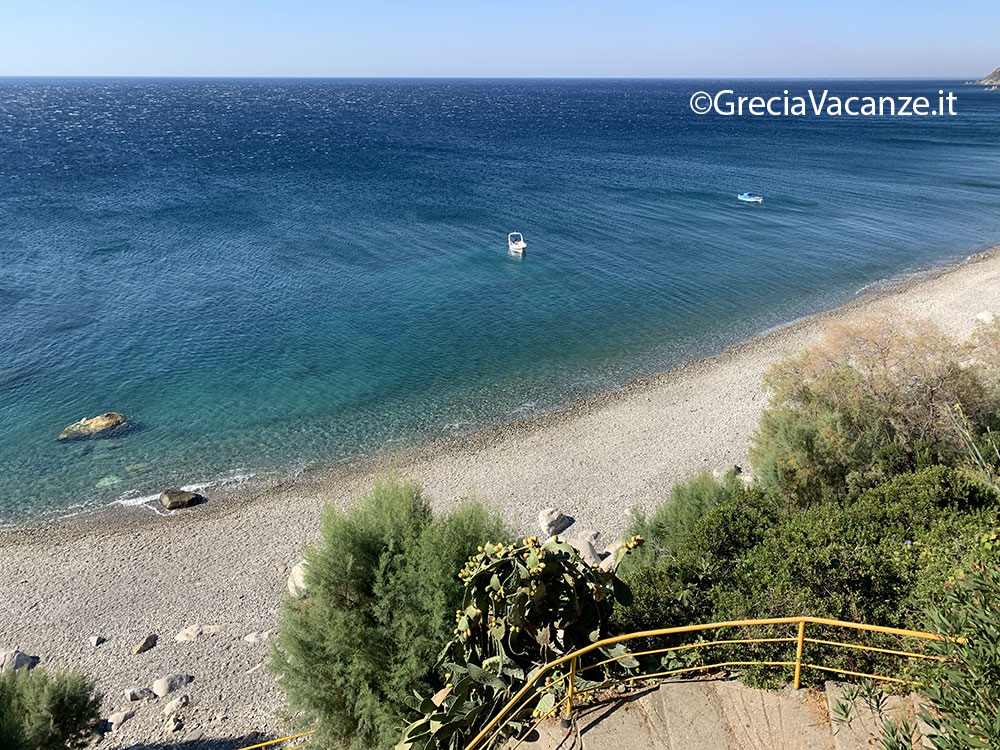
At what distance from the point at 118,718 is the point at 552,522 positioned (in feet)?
37.0

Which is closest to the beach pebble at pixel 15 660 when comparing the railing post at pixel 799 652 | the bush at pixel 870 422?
the railing post at pixel 799 652

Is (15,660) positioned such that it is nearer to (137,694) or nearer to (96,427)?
(137,694)

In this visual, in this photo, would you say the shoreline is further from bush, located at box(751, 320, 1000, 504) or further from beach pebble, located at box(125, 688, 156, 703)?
bush, located at box(751, 320, 1000, 504)

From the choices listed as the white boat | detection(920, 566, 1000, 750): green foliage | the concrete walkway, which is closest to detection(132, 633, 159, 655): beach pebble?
A: the concrete walkway

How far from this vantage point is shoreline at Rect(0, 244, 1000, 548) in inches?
823

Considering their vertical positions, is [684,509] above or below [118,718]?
above

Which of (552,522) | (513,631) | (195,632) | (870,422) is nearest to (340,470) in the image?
(552,522)

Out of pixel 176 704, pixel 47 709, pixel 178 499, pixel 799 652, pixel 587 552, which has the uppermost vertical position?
pixel 799 652

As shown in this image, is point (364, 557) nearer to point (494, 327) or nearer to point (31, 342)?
point (494, 327)

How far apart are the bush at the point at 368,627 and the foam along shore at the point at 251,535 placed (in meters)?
3.48

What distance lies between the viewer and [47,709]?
38.5ft

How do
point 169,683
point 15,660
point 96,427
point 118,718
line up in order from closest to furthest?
1. point 118,718
2. point 169,683
3. point 15,660
4. point 96,427

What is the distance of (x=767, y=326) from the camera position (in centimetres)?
3531

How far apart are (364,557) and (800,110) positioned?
192m
